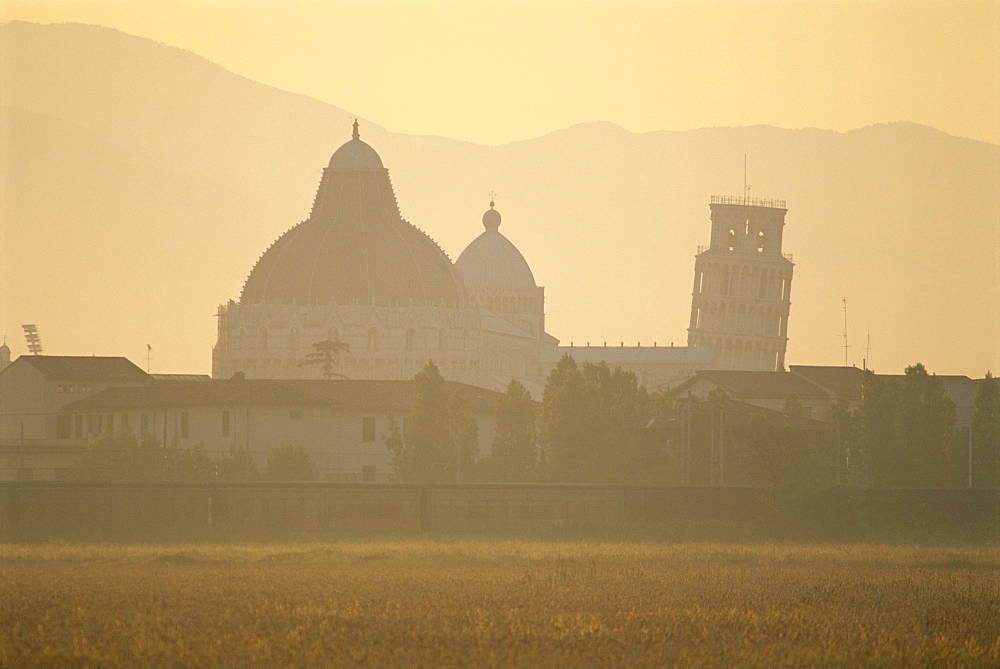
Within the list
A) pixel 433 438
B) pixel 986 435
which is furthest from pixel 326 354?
pixel 986 435

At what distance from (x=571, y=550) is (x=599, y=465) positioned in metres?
28.3

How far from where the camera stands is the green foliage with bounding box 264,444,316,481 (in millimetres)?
81375

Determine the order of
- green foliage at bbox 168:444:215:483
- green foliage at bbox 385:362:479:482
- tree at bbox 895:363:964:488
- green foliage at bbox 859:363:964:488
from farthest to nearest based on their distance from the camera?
green foliage at bbox 859:363:964:488, tree at bbox 895:363:964:488, green foliage at bbox 385:362:479:482, green foliage at bbox 168:444:215:483

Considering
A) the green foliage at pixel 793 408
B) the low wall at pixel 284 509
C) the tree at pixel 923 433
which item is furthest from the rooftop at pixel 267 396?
the low wall at pixel 284 509

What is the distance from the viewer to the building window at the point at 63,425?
100431 mm

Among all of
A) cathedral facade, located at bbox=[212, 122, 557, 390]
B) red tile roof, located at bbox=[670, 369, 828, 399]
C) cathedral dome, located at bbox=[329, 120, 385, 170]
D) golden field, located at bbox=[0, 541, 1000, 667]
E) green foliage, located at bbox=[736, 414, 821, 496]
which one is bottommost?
golden field, located at bbox=[0, 541, 1000, 667]

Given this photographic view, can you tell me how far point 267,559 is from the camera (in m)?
51.2

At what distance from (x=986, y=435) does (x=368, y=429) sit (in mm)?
32549

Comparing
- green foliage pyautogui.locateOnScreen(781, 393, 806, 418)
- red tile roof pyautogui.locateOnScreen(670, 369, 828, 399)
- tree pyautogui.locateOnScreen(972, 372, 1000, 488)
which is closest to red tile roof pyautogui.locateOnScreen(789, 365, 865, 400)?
red tile roof pyautogui.locateOnScreen(670, 369, 828, 399)

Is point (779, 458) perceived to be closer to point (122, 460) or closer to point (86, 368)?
point (122, 460)

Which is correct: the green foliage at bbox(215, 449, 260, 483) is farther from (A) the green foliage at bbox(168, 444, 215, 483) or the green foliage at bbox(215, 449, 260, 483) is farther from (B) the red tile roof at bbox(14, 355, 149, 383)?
(B) the red tile roof at bbox(14, 355, 149, 383)

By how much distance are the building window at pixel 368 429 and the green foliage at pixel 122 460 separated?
59.3ft

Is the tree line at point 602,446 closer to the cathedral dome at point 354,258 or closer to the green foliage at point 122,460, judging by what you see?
the green foliage at point 122,460

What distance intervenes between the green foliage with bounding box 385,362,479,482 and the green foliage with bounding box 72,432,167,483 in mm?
11324
